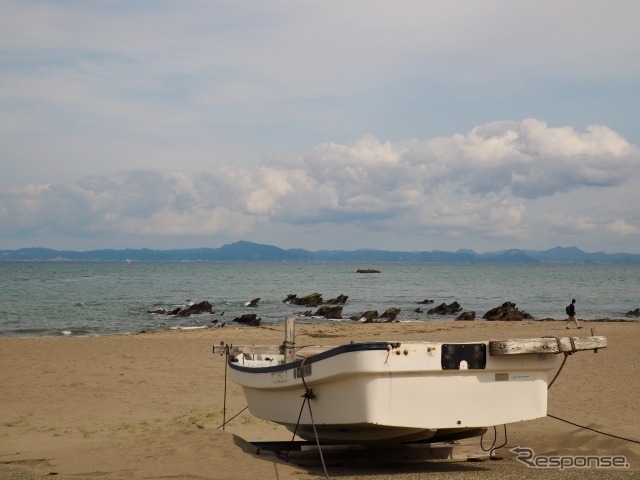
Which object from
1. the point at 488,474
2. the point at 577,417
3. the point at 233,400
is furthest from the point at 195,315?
the point at 488,474

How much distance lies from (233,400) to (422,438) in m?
6.32

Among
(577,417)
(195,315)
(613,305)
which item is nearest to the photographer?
(577,417)

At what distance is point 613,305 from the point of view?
54906 millimetres

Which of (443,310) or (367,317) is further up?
(443,310)

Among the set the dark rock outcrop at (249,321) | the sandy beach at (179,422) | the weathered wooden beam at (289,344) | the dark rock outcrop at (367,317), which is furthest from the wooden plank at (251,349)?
the dark rock outcrop at (367,317)

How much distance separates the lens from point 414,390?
320 inches

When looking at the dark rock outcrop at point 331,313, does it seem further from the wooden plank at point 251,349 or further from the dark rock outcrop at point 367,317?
the wooden plank at point 251,349

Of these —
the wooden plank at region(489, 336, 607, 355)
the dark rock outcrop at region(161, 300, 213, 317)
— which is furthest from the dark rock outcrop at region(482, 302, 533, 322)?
the wooden plank at region(489, 336, 607, 355)

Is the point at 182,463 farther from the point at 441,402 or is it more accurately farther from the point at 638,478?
the point at 638,478

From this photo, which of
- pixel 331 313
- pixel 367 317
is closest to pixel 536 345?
pixel 367 317

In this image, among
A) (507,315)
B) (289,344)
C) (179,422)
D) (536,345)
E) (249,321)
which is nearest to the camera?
(536,345)

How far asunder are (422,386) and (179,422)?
5.62 m

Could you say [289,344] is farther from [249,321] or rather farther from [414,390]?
[249,321]

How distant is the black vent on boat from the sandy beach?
1.29 metres
